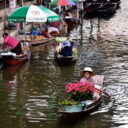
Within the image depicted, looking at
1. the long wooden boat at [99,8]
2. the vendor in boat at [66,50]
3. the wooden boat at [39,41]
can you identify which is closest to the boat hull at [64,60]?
the vendor in boat at [66,50]

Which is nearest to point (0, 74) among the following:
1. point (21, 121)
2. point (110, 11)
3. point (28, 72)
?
point (28, 72)

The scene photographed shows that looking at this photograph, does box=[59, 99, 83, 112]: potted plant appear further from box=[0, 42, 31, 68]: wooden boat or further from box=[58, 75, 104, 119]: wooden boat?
box=[0, 42, 31, 68]: wooden boat

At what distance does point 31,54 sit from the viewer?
23.0 meters

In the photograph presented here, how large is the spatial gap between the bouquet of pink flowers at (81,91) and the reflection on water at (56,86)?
66cm

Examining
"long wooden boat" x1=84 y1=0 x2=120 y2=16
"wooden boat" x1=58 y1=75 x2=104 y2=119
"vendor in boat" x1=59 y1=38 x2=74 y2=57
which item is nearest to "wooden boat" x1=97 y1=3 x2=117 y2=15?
"long wooden boat" x1=84 y1=0 x2=120 y2=16

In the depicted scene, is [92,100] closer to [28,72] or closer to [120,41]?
[28,72]

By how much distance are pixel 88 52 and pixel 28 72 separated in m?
5.69

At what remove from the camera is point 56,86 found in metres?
16.7

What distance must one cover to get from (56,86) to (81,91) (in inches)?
158

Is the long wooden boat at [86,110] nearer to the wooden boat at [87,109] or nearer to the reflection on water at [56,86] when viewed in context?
the wooden boat at [87,109]

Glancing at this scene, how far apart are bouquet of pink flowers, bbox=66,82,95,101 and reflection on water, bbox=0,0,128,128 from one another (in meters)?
0.66

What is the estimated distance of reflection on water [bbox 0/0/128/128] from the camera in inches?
499

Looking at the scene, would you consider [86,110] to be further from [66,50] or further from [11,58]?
[66,50]

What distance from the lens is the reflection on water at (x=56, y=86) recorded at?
1267cm
